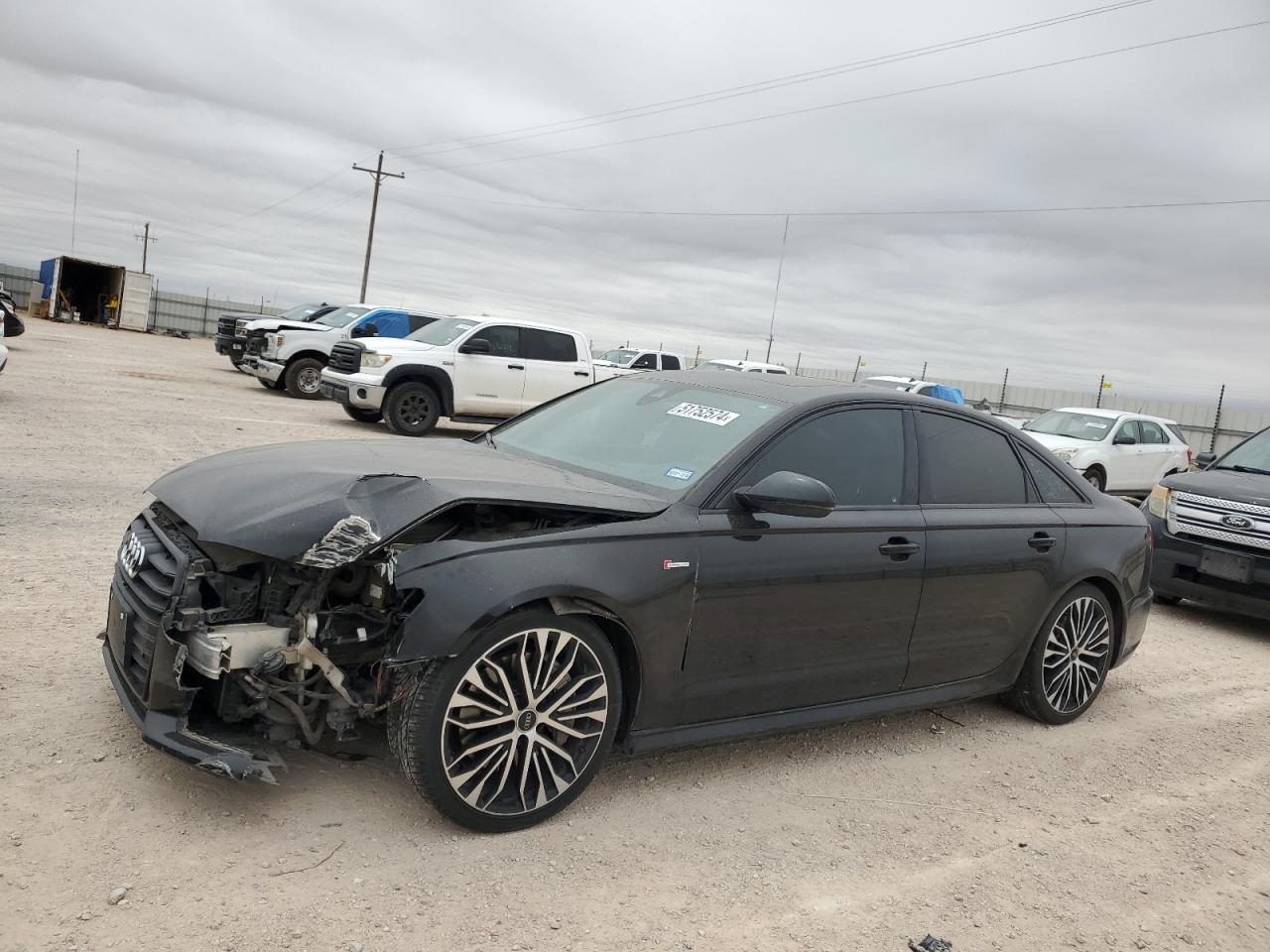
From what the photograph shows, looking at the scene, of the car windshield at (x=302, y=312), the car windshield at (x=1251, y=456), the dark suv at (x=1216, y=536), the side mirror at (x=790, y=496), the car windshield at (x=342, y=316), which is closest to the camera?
the side mirror at (x=790, y=496)

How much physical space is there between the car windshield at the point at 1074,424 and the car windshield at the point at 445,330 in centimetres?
983

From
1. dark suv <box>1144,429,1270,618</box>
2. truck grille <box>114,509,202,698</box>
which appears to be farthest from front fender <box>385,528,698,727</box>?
dark suv <box>1144,429,1270,618</box>

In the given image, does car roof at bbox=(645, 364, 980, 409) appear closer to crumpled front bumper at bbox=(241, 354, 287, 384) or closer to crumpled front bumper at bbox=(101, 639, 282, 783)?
crumpled front bumper at bbox=(101, 639, 282, 783)

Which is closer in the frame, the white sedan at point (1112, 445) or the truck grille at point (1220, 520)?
the truck grille at point (1220, 520)

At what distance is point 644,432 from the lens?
4.33 metres

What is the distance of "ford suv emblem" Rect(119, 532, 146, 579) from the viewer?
3.48m

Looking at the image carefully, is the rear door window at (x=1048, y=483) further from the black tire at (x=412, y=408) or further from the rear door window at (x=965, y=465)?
the black tire at (x=412, y=408)

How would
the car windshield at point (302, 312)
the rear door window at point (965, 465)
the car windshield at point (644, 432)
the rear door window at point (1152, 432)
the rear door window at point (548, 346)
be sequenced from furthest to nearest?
the car windshield at point (302, 312)
the rear door window at point (1152, 432)
the rear door window at point (548, 346)
the rear door window at point (965, 465)
the car windshield at point (644, 432)

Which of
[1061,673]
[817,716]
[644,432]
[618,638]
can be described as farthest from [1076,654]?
[618,638]

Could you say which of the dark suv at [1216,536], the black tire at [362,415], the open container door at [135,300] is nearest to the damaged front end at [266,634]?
the dark suv at [1216,536]

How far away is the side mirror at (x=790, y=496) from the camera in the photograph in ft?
11.9

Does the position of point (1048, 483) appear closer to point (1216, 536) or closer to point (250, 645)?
A: point (1216, 536)

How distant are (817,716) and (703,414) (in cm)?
136

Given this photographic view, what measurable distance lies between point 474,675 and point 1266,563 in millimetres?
6762
